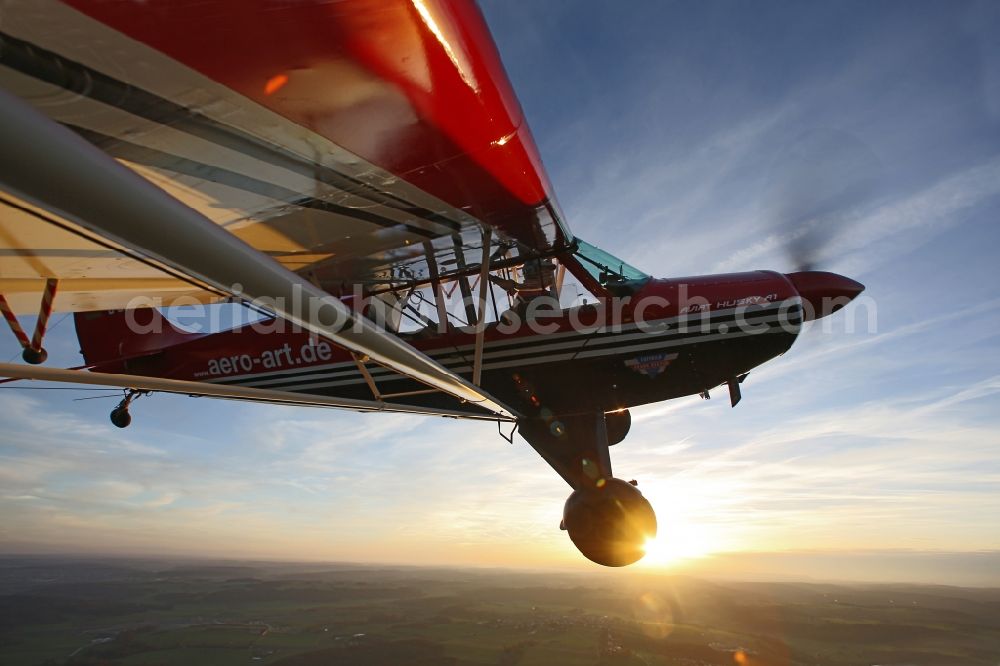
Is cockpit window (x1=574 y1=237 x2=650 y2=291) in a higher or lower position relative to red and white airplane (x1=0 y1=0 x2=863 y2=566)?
higher

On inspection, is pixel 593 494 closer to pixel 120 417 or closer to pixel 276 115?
pixel 276 115

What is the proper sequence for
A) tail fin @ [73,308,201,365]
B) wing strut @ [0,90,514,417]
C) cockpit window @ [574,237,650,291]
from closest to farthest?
wing strut @ [0,90,514,417] < cockpit window @ [574,237,650,291] < tail fin @ [73,308,201,365]

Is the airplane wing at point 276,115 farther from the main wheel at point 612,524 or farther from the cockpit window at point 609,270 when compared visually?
the main wheel at point 612,524

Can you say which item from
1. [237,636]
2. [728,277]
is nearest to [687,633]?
[237,636]

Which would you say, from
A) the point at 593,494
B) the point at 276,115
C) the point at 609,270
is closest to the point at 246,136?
the point at 276,115

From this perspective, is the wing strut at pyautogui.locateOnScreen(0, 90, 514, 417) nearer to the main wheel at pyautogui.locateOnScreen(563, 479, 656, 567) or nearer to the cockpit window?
the cockpit window

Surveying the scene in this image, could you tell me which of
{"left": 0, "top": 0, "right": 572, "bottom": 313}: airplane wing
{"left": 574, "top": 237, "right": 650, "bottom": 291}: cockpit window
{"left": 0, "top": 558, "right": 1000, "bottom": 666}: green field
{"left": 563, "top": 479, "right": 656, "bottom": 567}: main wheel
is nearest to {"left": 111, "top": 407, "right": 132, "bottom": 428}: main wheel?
{"left": 0, "top": 0, "right": 572, "bottom": 313}: airplane wing

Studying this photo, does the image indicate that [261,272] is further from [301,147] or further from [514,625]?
[514,625]
